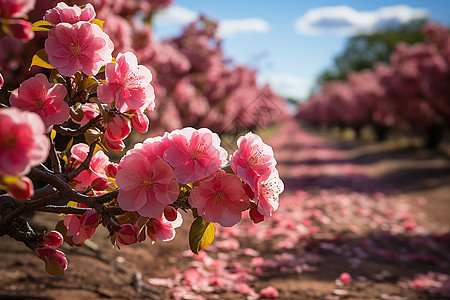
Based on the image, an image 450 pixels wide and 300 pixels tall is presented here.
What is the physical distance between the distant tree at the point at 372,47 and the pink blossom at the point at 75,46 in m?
66.9

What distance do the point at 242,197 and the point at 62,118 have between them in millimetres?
764

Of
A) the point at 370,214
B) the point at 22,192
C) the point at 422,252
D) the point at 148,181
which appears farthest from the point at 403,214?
the point at 22,192

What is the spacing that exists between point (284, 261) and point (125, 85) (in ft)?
10.7

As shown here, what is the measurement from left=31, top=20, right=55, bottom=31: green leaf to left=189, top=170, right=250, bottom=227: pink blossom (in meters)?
0.91

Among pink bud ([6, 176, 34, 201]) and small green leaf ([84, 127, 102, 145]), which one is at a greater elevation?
small green leaf ([84, 127, 102, 145])

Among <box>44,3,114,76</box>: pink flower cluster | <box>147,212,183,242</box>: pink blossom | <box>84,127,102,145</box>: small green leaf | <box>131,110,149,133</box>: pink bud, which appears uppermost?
<box>44,3,114,76</box>: pink flower cluster

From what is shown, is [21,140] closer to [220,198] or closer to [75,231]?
[220,198]

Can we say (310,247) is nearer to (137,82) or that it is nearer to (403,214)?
(403,214)

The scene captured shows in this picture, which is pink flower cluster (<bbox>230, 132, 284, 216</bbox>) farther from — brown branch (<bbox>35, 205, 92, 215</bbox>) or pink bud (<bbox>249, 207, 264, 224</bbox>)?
brown branch (<bbox>35, 205, 92, 215</bbox>)

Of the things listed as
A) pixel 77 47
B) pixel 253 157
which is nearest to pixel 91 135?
pixel 77 47

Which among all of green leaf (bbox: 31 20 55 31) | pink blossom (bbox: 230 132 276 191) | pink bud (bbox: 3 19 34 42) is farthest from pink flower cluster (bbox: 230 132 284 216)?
green leaf (bbox: 31 20 55 31)

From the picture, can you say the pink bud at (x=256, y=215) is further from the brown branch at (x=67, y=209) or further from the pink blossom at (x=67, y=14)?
the pink blossom at (x=67, y=14)

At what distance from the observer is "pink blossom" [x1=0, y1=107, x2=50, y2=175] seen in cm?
100

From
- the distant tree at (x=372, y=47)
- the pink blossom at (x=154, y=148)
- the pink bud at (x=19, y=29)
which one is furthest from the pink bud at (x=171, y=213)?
the distant tree at (x=372, y=47)
